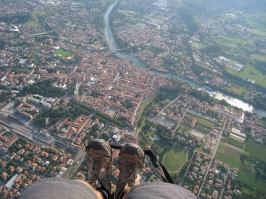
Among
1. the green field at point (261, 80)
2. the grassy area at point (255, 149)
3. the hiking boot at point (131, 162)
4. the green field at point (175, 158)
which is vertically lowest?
the grassy area at point (255, 149)

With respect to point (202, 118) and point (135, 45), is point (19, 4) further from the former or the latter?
point (202, 118)

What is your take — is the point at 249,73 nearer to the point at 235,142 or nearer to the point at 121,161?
the point at 235,142

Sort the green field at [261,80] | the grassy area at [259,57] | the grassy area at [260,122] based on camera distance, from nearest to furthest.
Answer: the grassy area at [260,122], the green field at [261,80], the grassy area at [259,57]

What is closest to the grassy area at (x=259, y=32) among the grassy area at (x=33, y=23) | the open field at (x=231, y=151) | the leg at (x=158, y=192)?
the open field at (x=231, y=151)

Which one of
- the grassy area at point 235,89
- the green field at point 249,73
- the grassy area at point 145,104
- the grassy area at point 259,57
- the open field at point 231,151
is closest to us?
the open field at point 231,151

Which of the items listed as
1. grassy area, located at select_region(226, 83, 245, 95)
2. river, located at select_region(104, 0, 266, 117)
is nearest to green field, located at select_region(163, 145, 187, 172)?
river, located at select_region(104, 0, 266, 117)

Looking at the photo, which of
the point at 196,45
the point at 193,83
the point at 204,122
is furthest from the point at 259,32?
the point at 204,122

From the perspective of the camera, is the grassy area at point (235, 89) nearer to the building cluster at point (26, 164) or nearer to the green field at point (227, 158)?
the green field at point (227, 158)
